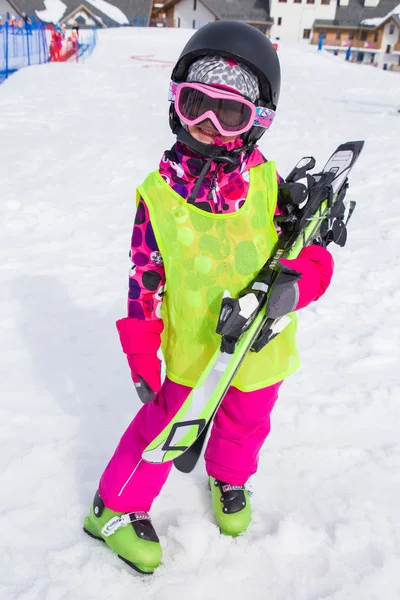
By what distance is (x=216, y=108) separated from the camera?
1.80 metres

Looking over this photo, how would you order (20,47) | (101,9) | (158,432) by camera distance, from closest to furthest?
(158,432) → (20,47) → (101,9)

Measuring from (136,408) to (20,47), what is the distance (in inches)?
733

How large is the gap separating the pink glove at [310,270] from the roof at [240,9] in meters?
62.7

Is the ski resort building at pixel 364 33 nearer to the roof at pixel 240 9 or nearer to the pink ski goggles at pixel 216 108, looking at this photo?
the roof at pixel 240 9

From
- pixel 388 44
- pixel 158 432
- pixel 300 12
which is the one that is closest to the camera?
pixel 158 432

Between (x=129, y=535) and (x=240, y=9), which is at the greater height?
(x=240, y=9)

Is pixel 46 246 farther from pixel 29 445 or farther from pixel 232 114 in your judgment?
pixel 232 114

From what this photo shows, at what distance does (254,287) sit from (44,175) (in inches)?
241

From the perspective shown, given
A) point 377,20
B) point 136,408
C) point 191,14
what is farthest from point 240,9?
point 136,408

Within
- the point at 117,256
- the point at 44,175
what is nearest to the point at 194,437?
the point at 117,256

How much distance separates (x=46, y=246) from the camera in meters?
5.21

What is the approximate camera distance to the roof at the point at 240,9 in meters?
57.6

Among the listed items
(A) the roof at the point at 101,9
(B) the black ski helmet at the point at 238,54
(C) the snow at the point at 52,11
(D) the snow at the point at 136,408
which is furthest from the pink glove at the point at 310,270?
(C) the snow at the point at 52,11

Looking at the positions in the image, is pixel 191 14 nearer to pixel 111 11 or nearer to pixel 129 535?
pixel 111 11
